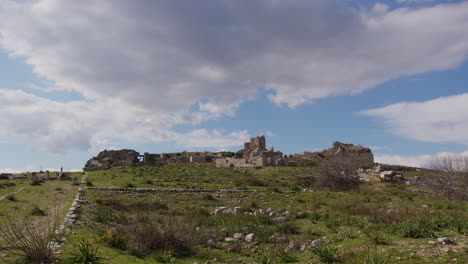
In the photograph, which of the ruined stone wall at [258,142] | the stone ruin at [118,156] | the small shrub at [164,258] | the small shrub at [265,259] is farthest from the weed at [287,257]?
the ruined stone wall at [258,142]

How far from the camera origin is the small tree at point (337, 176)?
29891 mm

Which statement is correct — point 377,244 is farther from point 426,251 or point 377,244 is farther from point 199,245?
point 199,245

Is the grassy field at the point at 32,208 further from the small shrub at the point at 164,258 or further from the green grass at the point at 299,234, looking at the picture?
the small shrub at the point at 164,258

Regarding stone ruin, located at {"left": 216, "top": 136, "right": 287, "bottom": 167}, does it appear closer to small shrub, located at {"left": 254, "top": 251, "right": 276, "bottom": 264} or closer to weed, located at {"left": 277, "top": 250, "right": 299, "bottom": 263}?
weed, located at {"left": 277, "top": 250, "right": 299, "bottom": 263}

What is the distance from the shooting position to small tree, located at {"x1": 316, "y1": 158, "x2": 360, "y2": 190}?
98.1 ft

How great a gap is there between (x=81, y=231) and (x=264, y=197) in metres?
13.5

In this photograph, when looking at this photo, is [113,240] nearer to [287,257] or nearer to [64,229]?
[64,229]

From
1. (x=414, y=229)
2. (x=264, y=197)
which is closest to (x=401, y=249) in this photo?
(x=414, y=229)

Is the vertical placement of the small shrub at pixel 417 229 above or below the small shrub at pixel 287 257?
above

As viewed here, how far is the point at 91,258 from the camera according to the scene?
23.0ft

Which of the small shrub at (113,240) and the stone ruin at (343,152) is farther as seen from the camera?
the stone ruin at (343,152)

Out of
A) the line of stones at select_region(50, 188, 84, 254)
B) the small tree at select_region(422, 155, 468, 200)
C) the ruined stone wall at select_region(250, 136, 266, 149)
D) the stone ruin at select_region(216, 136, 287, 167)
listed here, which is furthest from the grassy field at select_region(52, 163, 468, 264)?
the ruined stone wall at select_region(250, 136, 266, 149)

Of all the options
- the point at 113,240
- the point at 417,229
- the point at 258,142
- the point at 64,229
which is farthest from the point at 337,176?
the point at 258,142

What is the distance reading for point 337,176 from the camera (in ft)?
98.4
